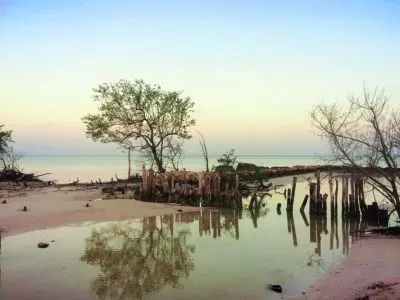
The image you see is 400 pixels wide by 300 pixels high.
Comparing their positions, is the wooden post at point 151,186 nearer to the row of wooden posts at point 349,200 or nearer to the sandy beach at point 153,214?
the sandy beach at point 153,214

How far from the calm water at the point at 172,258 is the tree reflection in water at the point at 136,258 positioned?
0.02 meters

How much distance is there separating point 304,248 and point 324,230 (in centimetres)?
355

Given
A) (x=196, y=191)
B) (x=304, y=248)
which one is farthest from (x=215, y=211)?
(x=304, y=248)

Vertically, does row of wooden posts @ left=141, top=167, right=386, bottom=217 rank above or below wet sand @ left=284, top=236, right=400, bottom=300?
above

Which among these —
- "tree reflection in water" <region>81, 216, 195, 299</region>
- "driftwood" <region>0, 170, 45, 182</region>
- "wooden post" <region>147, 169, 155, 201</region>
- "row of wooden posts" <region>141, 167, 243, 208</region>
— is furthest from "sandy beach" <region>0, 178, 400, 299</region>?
"driftwood" <region>0, 170, 45, 182</region>

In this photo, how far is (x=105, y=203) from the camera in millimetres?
24375

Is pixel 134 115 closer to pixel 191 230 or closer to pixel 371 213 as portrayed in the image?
pixel 191 230

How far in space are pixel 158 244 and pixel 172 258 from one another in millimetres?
2184

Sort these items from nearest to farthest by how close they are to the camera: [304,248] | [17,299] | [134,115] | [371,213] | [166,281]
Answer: [17,299]
[166,281]
[304,248]
[371,213]
[134,115]

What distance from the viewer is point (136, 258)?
1283 centimetres

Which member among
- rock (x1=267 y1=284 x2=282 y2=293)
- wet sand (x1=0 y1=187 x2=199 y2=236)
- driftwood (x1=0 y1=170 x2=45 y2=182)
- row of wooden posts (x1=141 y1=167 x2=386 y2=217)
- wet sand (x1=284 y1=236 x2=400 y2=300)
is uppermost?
driftwood (x1=0 y1=170 x2=45 y2=182)

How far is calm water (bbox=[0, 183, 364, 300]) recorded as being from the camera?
9.75 metres

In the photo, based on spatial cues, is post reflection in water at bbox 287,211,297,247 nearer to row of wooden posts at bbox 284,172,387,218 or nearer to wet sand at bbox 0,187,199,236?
row of wooden posts at bbox 284,172,387,218

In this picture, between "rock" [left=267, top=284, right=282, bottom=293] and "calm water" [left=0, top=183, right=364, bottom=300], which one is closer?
"rock" [left=267, top=284, right=282, bottom=293]
